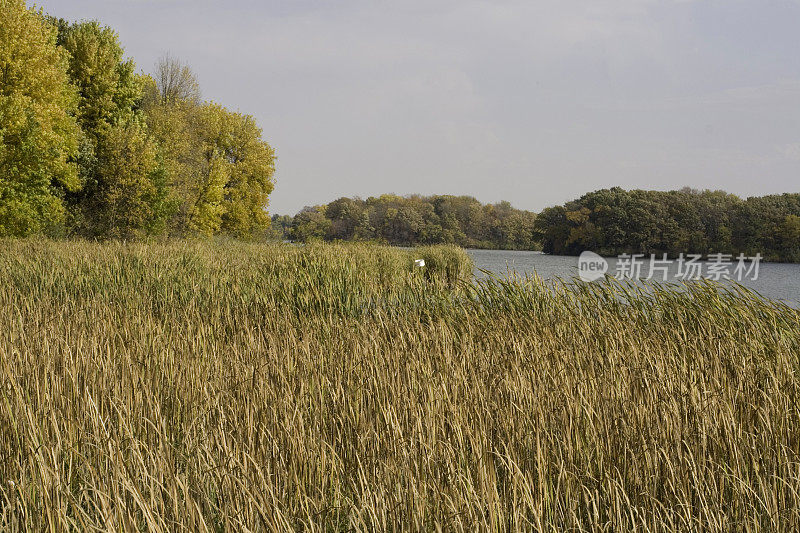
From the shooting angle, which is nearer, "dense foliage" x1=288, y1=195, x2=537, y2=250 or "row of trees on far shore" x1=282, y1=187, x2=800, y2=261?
"row of trees on far shore" x1=282, y1=187, x2=800, y2=261

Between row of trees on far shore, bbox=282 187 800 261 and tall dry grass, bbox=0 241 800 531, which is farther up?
row of trees on far shore, bbox=282 187 800 261

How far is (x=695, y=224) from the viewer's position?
50.5m

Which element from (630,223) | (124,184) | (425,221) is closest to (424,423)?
(124,184)

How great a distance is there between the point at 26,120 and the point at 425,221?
171ft

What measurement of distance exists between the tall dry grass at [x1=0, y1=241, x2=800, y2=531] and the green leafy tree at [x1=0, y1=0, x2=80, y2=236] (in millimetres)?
13021

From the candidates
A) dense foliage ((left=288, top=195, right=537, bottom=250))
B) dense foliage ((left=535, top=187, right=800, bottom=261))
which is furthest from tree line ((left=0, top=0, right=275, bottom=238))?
dense foliage ((left=535, top=187, right=800, bottom=261))

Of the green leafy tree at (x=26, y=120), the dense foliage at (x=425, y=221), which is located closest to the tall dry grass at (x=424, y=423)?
the green leafy tree at (x=26, y=120)

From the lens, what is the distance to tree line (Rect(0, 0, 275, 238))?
683 inches

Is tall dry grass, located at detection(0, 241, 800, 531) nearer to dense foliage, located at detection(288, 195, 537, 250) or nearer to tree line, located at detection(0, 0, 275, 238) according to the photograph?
tree line, located at detection(0, 0, 275, 238)

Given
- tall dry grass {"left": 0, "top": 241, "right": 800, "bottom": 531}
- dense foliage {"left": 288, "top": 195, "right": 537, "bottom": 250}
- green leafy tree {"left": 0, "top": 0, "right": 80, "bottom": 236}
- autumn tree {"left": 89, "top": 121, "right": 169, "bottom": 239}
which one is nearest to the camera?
tall dry grass {"left": 0, "top": 241, "right": 800, "bottom": 531}

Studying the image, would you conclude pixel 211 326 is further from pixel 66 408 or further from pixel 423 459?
pixel 423 459

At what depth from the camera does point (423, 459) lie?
96.2 inches

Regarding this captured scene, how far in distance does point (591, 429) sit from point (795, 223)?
53067 millimetres

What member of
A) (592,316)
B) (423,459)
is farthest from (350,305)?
(423,459)
